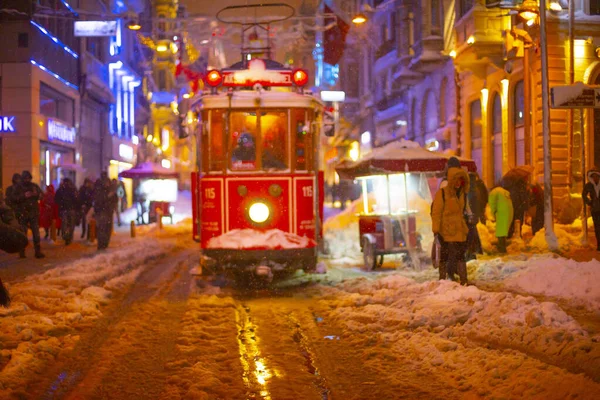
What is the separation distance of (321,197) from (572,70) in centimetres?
1140

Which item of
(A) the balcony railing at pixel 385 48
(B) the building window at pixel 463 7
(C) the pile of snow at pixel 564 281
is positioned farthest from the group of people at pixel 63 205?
(A) the balcony railing at pixel 385 48

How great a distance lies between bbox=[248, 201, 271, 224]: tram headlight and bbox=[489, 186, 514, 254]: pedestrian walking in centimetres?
652

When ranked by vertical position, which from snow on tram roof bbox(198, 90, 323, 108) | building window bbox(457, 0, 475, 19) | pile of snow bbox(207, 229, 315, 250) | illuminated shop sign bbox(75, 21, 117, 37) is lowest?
pile of snow bbox(207, 229, 315, 250)

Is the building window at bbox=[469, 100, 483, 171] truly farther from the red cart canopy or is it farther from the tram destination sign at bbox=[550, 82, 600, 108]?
the red cart canopy

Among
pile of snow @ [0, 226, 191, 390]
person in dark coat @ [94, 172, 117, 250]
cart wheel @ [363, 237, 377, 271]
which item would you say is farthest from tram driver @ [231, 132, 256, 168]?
person in dark coat @ [94, 172, 117, 250]

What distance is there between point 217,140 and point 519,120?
14.9m

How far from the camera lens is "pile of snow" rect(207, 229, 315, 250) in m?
11.1

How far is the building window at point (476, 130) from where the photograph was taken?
27125 mm

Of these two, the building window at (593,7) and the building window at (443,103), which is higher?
the building window at (593,7)

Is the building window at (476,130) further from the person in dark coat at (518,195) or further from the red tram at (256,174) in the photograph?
the red tram at (256,174)

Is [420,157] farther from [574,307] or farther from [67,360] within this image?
[67,360]

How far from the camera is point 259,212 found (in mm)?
11289

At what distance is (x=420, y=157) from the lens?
558 inches

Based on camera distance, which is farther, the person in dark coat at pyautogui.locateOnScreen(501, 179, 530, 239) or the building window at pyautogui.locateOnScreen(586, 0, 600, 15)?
the building window at pyautogui.locateOnScreen(586, 0, 600, 15)
